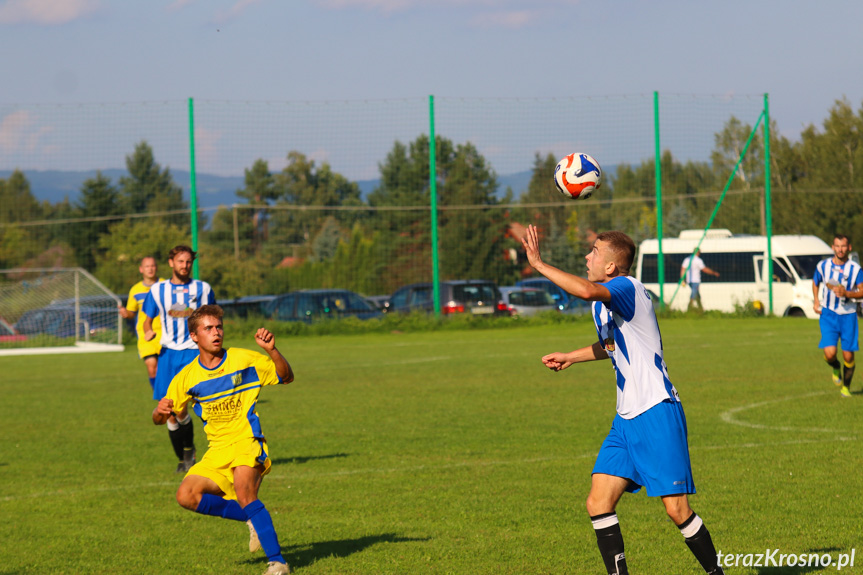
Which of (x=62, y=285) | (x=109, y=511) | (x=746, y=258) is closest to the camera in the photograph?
(x=109, y=511)

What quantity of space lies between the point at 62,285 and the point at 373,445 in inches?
732

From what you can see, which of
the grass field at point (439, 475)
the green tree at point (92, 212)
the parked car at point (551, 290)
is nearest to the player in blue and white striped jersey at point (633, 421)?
the grass field at point (439, 475)

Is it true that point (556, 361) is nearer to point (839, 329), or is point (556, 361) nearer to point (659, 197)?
point (839, 329)

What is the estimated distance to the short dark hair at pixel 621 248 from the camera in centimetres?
490

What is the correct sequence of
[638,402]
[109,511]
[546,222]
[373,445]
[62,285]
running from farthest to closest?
1. [546,222]
2. [62,285]
3. [373,445]
4. [109,511]
5. [638,402]

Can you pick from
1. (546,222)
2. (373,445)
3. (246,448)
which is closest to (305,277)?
(546,222)

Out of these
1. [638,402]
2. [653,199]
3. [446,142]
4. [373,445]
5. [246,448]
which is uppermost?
[446,142]

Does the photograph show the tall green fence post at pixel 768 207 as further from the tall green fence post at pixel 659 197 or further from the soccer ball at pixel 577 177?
the soccer ball at pixel 577 177

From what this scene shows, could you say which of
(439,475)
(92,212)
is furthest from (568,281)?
(92,212)

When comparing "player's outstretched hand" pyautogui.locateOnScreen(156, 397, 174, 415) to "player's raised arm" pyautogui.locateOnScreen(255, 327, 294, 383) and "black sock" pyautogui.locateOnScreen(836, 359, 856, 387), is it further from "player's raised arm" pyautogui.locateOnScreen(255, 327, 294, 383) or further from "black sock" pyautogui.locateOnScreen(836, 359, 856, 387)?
"black sock" pyautogui.locateOnScreen(836, 359, 856, 387)

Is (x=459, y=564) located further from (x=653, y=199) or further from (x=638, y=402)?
(x=653, y=199)

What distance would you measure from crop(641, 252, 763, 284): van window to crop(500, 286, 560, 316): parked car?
3.65 metres

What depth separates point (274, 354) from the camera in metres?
5.71

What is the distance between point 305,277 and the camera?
26.8 m
